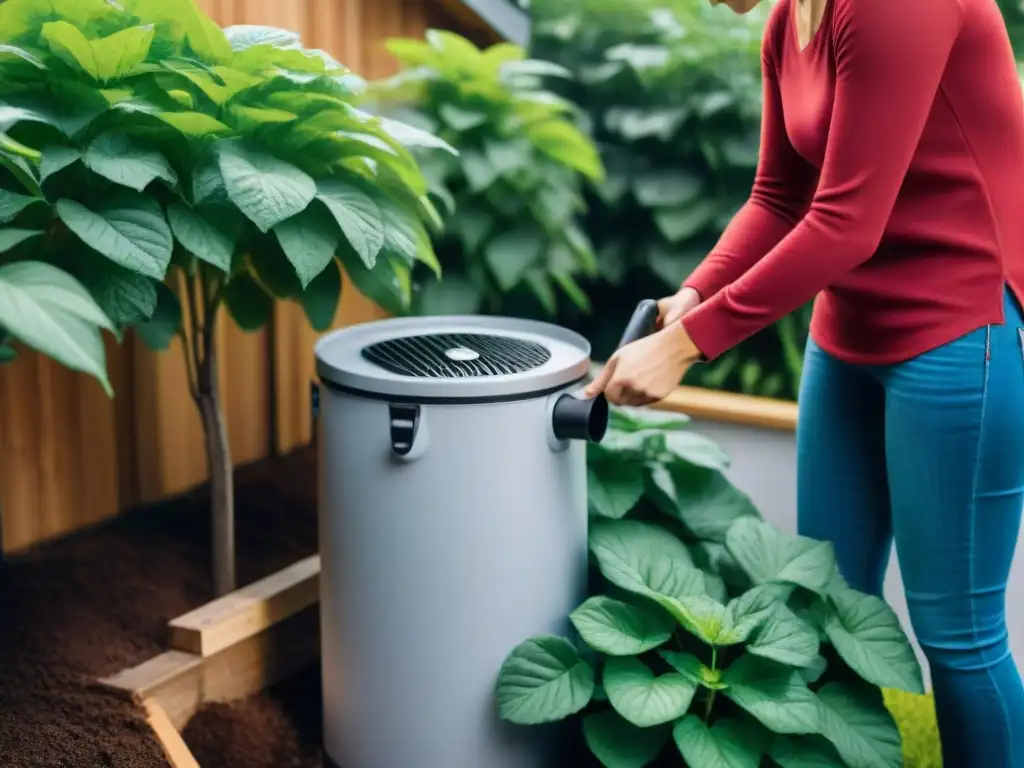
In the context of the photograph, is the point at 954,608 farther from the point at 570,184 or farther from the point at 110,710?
the point at 570,184

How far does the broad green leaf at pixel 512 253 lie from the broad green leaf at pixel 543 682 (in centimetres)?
108

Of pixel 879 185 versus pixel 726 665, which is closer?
pixel 879 185

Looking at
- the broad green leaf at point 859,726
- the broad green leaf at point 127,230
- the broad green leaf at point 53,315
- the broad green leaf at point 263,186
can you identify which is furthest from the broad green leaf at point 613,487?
the broad green leaf at point 53,315

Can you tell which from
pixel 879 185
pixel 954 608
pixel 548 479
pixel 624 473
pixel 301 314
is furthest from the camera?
pixel 301 314

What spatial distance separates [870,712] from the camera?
1506 mm

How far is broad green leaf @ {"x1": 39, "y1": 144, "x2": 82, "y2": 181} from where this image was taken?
4.14ft

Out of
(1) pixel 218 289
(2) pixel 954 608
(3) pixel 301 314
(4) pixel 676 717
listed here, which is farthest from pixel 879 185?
(3) pixel 301 314

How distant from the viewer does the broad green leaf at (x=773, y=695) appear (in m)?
1.42

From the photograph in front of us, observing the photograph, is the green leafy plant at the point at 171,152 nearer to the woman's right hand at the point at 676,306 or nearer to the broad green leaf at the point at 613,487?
the woman's right hand at the point at 676,306

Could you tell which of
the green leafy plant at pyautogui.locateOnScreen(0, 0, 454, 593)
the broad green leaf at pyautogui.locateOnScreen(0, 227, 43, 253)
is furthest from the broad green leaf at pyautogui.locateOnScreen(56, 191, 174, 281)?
the broad green leaf at pyautogui.locateOnScreen(0, 227, 43, 253)

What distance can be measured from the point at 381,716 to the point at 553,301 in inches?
53.1

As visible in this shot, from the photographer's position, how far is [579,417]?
144 cm

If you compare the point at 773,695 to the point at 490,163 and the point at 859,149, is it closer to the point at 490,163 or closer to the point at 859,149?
the point at 859,149

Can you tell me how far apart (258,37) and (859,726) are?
125 centimetres
